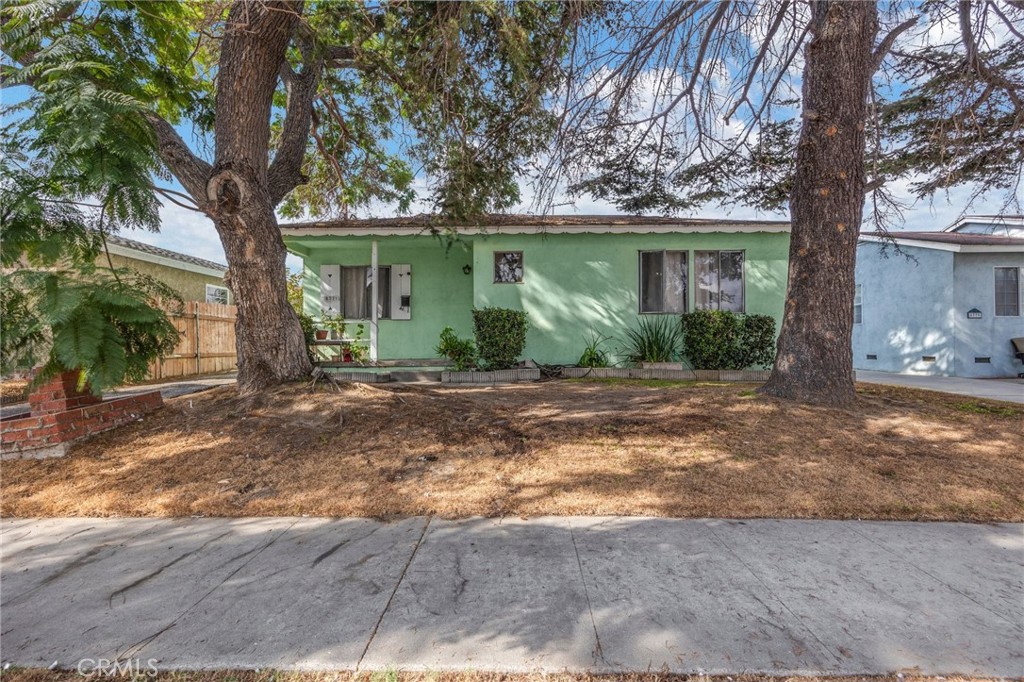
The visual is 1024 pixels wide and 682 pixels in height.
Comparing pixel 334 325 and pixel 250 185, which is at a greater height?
pixel 250 185

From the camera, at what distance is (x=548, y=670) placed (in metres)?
1.71

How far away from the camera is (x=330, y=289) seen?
10875 mm

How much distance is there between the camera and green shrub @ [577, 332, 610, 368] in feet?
31.2

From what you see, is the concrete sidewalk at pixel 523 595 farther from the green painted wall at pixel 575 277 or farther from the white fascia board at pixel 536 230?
the white fascia board at pixel 536 230

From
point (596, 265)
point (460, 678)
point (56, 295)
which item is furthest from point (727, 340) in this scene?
point (56, 295)

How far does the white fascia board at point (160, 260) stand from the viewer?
1112cm

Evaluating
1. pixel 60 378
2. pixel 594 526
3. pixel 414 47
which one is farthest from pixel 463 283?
pixel 594 526

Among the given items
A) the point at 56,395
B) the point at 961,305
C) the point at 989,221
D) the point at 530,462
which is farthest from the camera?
the point at 989,221

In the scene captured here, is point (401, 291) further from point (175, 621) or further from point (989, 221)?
point (989, 221)

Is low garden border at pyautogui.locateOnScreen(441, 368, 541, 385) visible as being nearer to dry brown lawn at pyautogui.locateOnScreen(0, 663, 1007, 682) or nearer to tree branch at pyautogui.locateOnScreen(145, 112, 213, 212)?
tree branch at pyautogui.locateOnScreen(145, 112, 213, 212)

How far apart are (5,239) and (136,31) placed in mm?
3782

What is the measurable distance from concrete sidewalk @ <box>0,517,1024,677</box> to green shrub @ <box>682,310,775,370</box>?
6.21 metres

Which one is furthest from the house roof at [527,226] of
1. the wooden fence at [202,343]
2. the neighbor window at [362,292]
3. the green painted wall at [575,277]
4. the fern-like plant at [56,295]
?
the fern-like plant at [56,295]

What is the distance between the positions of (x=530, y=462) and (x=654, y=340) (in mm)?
6308
